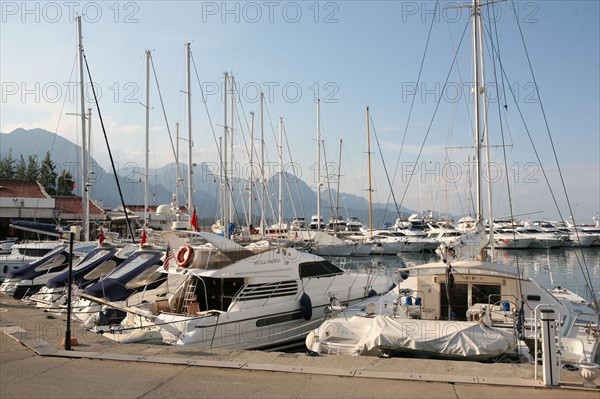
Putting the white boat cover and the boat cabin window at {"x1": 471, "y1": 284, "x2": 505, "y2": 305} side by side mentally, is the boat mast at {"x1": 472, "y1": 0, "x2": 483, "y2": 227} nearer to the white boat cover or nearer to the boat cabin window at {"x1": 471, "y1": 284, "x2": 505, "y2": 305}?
the boat cabin window at {"x1": 471, "y1": 284, "x2": 505, "y2": 305}

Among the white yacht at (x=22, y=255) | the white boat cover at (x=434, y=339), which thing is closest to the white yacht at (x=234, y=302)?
the white boat cover at (x=434, y=339)

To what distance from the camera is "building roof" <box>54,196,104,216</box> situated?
5189 centimetres

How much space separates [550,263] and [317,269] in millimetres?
39607

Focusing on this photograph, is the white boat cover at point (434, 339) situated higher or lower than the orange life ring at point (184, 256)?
lower

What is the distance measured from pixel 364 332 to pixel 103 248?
16.2 m

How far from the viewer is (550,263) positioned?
48594mm

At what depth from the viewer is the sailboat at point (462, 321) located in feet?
32.0

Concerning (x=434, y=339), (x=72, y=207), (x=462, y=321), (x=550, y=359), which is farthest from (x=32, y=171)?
(x=550, y=359)

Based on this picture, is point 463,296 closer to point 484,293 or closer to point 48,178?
point 484,293

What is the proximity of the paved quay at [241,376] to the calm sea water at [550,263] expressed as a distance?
21.7 metres

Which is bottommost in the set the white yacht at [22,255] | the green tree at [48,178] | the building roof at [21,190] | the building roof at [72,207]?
the white yacht at [22,255]

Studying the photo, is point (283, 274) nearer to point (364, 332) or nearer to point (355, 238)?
point (364, 332)

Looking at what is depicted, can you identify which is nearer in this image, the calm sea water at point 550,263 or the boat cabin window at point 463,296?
the boat cabin window at point 463,296

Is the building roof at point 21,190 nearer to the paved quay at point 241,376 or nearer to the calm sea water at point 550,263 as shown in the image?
the calm sea water at point 550,263
